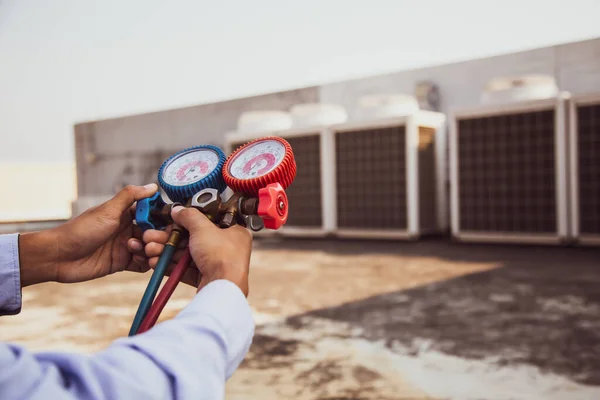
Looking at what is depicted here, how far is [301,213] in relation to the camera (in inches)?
341

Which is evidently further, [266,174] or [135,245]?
[135,245]

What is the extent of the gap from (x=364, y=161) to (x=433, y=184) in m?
1.10

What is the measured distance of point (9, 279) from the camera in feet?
3.14

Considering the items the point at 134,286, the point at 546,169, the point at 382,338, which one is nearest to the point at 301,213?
the point at 546,169

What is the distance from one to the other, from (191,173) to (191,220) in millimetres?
176

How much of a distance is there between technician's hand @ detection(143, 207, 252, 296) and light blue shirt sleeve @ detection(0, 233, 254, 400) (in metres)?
0.07

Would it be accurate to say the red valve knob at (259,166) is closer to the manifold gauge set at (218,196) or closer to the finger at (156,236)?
the manifold gauge set at (218,196)

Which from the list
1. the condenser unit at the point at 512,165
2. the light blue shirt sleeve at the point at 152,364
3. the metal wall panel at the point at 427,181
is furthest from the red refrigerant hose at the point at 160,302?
the metal wall panel at the point at 427,181

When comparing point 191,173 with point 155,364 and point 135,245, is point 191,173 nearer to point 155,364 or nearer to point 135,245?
point 135,245

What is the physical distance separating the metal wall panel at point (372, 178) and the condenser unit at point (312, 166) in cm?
17

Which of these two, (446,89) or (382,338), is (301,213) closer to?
(446,89)

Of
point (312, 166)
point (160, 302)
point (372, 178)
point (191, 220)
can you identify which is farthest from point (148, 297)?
point (312, 166)

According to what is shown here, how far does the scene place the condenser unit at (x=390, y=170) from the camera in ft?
25.1

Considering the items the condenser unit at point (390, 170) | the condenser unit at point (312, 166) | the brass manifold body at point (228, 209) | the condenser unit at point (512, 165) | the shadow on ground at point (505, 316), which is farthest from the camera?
the condenser unit at point (312, 166)
